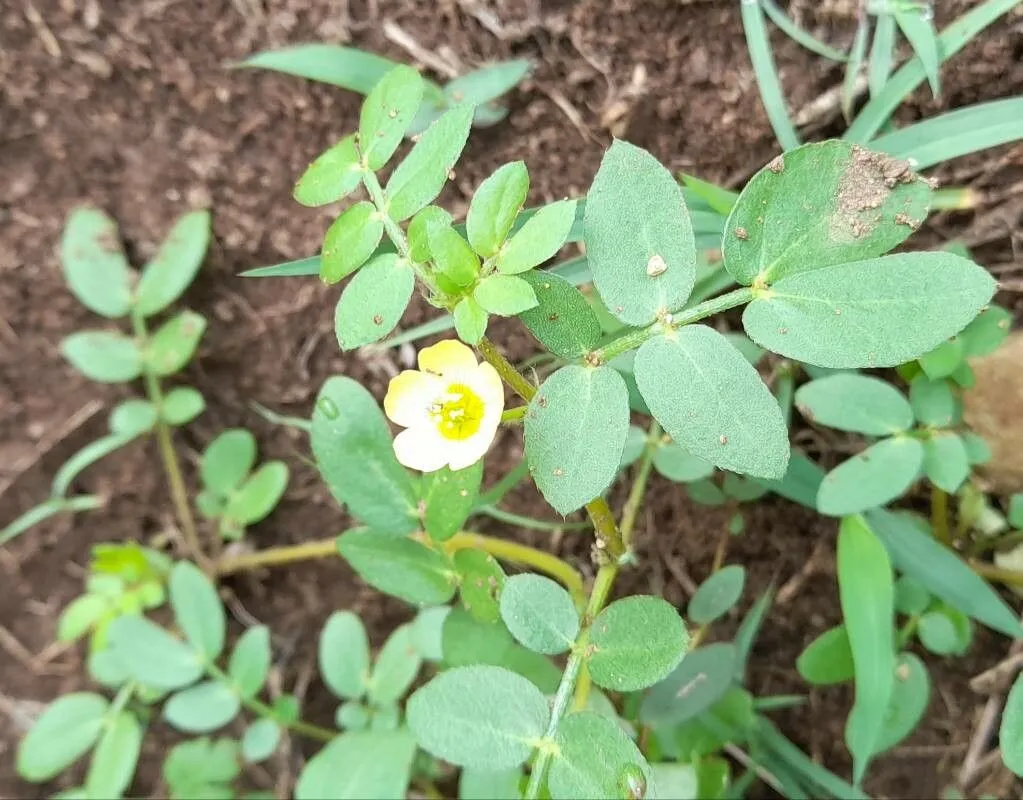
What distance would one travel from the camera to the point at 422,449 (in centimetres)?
111

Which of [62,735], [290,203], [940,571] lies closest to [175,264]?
[290,203]

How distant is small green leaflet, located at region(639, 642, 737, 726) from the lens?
145 cm

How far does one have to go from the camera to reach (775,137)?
1618 mm

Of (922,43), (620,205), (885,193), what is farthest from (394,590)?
(922,43)

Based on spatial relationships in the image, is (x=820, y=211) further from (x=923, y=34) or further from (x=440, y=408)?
(x=923, y=34)

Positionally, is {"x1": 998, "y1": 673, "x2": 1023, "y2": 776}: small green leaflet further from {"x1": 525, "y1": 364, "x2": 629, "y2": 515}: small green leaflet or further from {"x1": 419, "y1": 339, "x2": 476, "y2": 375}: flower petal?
{"x1": 419, "y1": 339, "x2": 476, "y2": 375}: flower petal

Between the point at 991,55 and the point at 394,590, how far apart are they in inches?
51.6

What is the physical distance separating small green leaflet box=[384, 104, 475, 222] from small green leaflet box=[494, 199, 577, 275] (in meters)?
0.12

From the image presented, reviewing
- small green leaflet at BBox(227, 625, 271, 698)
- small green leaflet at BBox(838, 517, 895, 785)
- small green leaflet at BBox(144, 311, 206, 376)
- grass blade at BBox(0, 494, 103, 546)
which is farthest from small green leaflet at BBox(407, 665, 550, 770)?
grass blade at BBox(0, 494, 103, 546)

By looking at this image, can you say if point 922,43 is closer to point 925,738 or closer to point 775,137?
point 775,137

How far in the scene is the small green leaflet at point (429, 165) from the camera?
1032mm

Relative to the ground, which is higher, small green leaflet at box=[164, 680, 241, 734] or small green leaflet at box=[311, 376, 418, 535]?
small green leaflet at box=[311, 376, 418, 535]

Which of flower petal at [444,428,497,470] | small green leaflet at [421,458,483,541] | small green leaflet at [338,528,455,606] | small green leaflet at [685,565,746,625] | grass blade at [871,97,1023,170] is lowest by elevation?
small green leaflet at [685,565,746,625]

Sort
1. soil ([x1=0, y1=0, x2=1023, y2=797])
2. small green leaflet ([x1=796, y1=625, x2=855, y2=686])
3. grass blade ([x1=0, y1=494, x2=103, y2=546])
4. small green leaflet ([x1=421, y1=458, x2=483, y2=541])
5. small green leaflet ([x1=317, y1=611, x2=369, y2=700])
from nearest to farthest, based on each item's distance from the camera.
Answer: small green leaflet ([x1=421, y1=458, x2=483, y2=541])
small green leaflet ([x1=796, y1=625, x2=855, y2=686])
soil ([x1=0, y1=0, x2=1023, y2=797])
small green leaflet ([x1=317, y1=611, x2=369, y2=700])
grass blade ([x1=0, y1=494, x2=103, y2=546])
